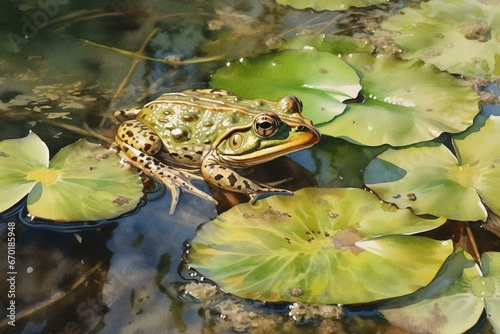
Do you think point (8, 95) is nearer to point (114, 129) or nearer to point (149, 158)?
point (114, 129)

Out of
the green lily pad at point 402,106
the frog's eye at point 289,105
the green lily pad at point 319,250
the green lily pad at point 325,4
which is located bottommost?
the green lily pad at point 319,250

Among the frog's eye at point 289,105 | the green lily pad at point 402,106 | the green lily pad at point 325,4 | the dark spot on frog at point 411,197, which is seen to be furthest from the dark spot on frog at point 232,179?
the green lily pad at point 325,4

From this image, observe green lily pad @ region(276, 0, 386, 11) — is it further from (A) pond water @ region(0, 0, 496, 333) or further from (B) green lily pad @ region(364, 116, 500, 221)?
(B) green lily pad @ region(364, 116, 500, 221)

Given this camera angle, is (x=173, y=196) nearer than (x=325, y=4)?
Yes

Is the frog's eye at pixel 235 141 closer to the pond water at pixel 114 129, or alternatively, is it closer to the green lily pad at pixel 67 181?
the pond water at pixel 114 129

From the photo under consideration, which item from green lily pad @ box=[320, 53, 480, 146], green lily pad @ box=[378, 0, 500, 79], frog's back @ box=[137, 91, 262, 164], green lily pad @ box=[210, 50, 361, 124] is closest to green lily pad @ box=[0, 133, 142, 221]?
frog's back @ box=[137, 91, 262, 164]

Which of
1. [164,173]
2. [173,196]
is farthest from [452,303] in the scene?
[164,173]
